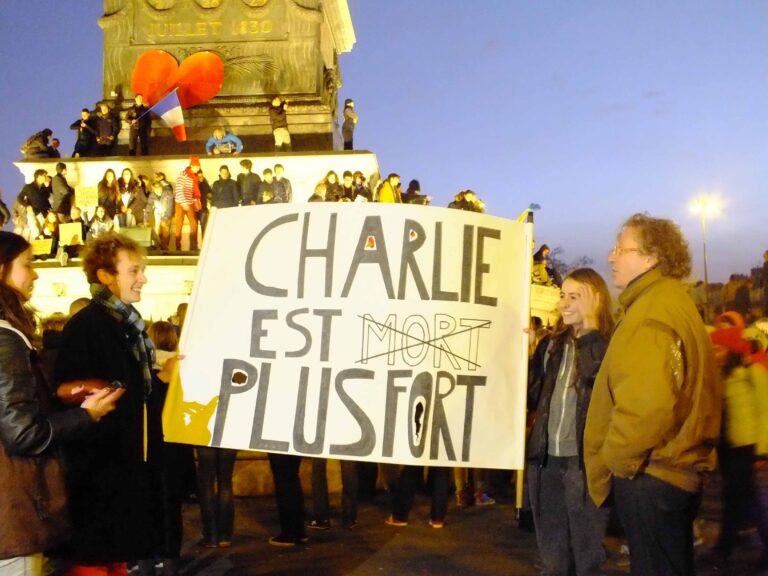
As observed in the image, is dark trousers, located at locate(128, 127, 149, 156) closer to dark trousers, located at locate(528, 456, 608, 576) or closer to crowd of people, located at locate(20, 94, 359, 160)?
crowd of people, located at locate(20, 94, 359, 160)

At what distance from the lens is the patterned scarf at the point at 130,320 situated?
388cm

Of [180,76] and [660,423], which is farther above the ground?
[180,76]

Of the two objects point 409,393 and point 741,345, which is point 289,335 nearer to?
point 409,393

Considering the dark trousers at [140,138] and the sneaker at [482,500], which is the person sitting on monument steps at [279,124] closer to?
the dark trousers at [140,138]

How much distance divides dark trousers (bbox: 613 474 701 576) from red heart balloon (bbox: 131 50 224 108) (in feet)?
68.6

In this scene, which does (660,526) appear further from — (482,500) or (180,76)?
(180,76)

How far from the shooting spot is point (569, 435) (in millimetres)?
4480

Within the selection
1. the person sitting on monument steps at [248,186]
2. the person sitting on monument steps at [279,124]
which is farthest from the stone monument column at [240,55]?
the person sitting on monument steps at [248,186]

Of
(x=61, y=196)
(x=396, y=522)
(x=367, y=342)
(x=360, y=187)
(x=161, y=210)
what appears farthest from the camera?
(x=61, y=196)

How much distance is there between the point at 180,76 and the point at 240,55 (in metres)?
1.74

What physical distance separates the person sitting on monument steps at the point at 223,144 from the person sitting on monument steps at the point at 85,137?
3.00m

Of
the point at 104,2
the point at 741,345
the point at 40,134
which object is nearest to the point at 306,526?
the point at 741,345

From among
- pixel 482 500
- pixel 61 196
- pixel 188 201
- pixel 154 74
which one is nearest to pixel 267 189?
pixel 188 201

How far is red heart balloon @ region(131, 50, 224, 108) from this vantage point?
22.7 m
